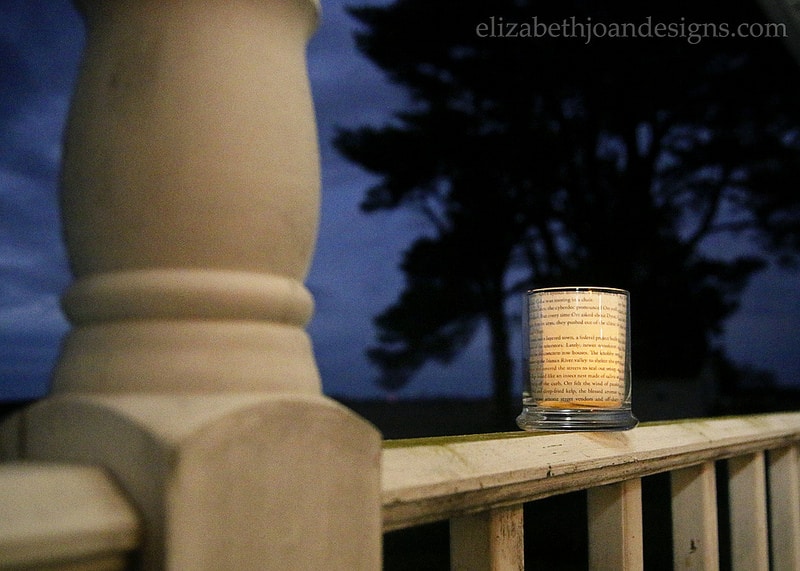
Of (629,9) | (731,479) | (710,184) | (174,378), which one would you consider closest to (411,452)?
(174,378)

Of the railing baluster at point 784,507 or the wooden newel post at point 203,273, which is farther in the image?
the railing baluster at point 784,507

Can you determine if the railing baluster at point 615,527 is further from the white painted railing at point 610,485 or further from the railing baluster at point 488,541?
the railing baluster at point 488,541

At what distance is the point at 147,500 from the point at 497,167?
543 centimetres

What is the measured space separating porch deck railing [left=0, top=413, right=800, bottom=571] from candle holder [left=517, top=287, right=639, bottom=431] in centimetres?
4

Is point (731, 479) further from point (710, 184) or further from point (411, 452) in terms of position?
point (710, 184)

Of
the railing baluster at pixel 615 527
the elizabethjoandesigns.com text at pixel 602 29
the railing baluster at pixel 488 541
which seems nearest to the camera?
the railing baluster at pixel 488 541

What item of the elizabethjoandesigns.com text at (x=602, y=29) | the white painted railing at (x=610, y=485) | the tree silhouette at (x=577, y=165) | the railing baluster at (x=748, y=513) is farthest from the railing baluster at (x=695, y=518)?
the tree silhouette at (x=577, y=165)

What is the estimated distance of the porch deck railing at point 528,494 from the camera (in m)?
0.25

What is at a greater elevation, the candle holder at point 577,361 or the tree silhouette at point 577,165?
the tree silhouette at point 577,165

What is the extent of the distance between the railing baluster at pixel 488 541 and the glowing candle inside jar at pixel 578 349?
19 cm

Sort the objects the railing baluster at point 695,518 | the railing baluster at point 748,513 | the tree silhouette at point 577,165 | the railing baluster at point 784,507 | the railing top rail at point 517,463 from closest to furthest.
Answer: the railing top rail at point 517,463, the railing baluster at point 695,518, the railing baluster at point 748,513, the railing baluster at point 784,507, the tree silhouette at point 577,165

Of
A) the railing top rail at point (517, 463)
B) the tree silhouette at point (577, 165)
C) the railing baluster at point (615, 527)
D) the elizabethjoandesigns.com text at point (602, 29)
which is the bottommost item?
the railing baluster at point (615, 527)

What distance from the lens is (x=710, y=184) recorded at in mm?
5539

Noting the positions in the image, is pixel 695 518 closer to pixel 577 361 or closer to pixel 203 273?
pixel 577 361
